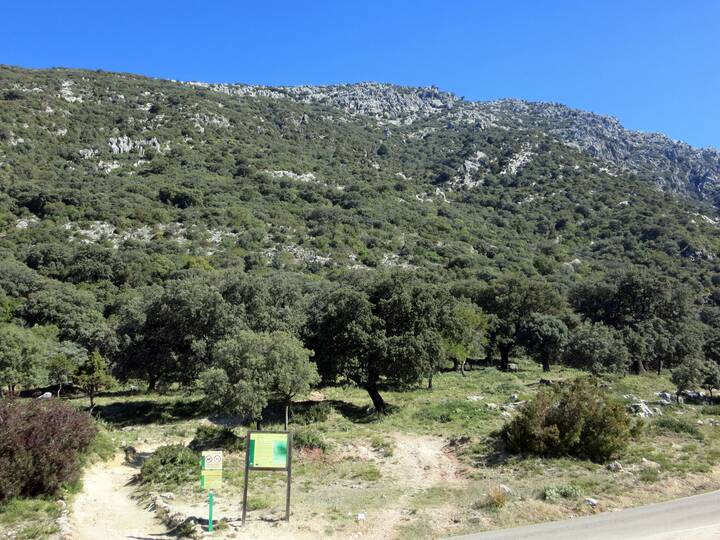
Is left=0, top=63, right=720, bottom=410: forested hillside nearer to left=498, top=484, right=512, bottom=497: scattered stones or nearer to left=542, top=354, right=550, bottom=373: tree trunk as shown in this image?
left=542, top=354, right=550, bottom=373: tree trunk

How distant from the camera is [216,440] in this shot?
21469mm

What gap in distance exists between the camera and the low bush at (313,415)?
25.2 metres

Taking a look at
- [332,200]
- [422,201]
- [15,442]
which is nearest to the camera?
[15,442]

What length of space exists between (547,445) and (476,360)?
39.9 m

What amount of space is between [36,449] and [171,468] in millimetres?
4799

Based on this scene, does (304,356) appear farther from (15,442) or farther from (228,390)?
(15,442)

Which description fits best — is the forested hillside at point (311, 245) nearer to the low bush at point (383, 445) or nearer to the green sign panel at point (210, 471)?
the low bush at point (383, 445)

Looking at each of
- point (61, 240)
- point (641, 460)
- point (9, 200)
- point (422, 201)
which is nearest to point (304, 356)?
point (641, 460)

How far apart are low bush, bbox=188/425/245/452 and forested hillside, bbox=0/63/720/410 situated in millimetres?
1423

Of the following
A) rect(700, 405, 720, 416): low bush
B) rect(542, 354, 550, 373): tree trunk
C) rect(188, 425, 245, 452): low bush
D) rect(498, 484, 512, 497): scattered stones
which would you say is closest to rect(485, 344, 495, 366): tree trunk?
rect(542, 354, 550, 373): tree trunk

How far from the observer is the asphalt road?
428 inches

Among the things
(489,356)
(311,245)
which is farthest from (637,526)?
(311,245)

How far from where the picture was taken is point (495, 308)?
188 feet

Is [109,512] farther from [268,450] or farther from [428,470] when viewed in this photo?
Answer: [428,470]
